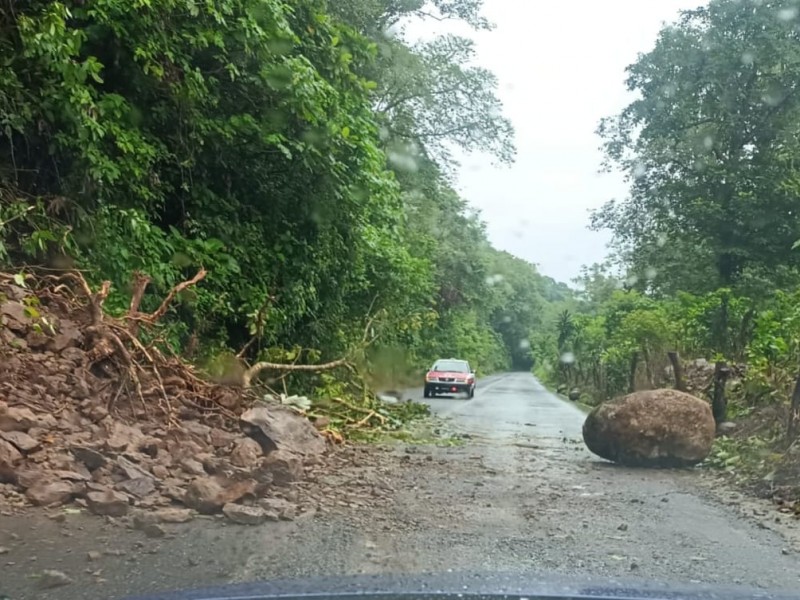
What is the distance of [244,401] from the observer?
35.4 feet

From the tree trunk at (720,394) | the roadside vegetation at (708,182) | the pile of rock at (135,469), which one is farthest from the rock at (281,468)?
the roadside vegetation at (708,182)

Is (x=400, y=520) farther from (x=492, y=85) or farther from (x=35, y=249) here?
(x=492, y=85)

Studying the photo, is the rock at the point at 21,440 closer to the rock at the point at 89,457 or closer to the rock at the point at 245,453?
the rock at the point at 89,457

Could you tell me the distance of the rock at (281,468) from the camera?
840 cm

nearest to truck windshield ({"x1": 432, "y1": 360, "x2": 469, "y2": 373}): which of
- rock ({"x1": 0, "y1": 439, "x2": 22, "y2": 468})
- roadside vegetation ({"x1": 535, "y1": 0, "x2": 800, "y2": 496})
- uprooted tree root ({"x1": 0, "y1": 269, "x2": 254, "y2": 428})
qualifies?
roadside vegetation ({"x1": 535, "y1": 0, "x2": 800, "y2": 496})

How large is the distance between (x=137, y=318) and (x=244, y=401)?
1810mm

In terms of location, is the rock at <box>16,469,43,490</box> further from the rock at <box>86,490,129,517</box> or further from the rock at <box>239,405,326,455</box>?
the rock at <box>239,405,326,455</box>

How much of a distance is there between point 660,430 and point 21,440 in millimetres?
7609

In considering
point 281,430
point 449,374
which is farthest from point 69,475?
point 449,374

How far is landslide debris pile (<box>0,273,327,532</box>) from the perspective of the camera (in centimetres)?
716

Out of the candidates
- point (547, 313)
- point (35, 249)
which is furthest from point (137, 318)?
point (547, 313)

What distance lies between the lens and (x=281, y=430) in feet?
32.3

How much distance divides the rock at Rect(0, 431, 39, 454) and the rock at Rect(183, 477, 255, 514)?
135cm

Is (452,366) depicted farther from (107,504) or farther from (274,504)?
(107,504)
